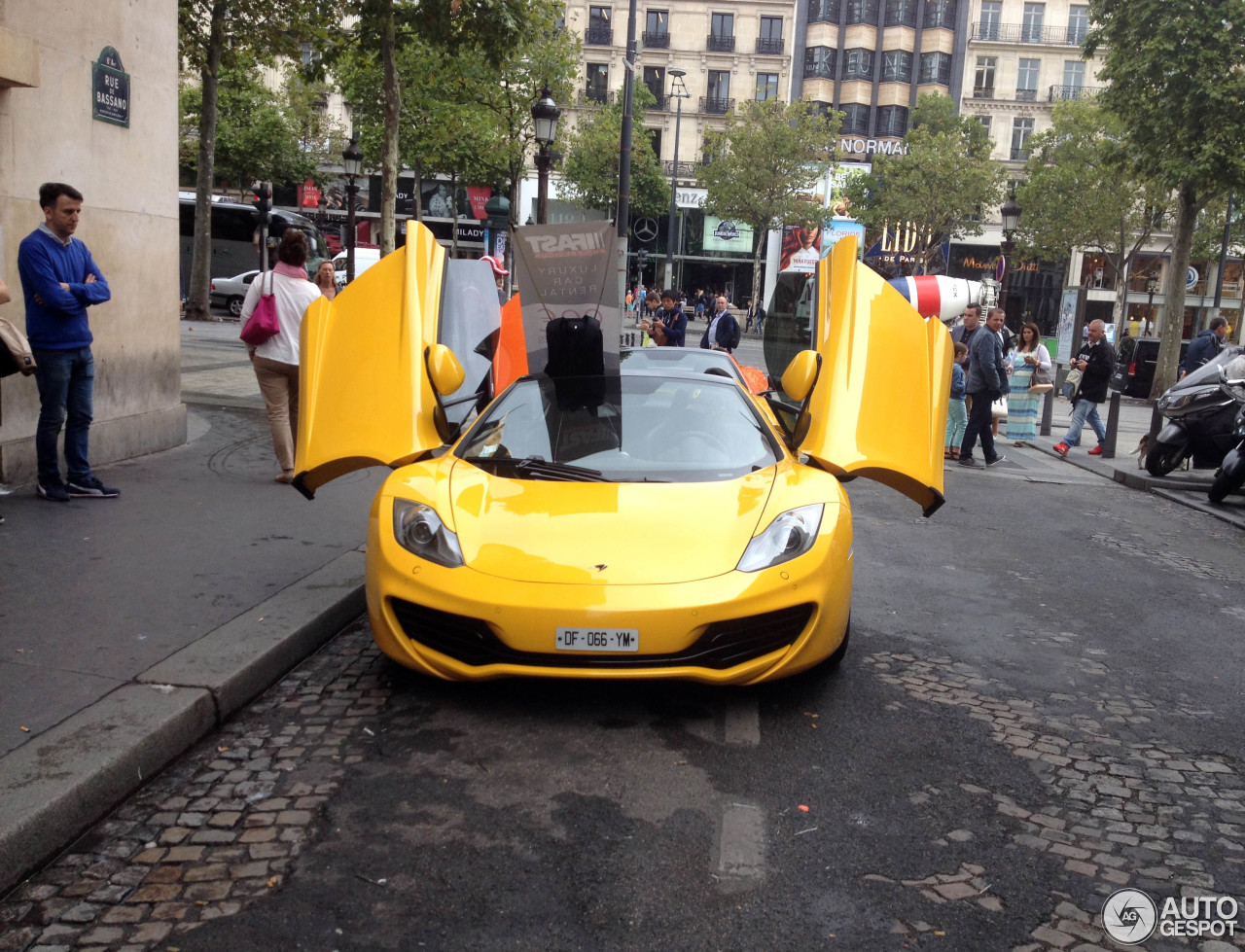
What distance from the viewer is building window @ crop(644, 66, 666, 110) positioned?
56.4 meters

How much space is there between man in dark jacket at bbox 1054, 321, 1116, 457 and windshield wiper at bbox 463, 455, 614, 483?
1114 centimetres

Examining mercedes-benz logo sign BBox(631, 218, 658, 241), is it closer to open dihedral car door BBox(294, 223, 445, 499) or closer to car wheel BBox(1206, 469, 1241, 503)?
car wheel BBox(1206, 469, 1241, 503)

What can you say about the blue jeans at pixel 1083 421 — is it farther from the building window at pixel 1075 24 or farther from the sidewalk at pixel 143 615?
the building window at pixel 1075 24

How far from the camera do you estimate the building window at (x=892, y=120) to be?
56.8 metres

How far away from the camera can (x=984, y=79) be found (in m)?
57.2

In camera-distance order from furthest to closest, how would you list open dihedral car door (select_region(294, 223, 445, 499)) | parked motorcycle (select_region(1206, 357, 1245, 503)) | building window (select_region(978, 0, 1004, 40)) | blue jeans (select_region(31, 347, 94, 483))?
1. building window (select_region(978, 0, 1004, 40))
2. parked motorcycle (select_region(1206, 357, 1245, 503))
3. blue jeans (select_region(31, 347, 94, 483))
4. open dihedral car door (select_region(294, 223, 445, 499))

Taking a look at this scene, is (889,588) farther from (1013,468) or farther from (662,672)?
(1013,468)

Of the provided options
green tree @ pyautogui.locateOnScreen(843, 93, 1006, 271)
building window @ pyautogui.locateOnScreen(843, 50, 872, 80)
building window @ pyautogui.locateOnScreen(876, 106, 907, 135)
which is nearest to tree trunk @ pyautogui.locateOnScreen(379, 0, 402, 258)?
green tree @ pyautogui.locateOnScreen(843, 93, 1006, 271)

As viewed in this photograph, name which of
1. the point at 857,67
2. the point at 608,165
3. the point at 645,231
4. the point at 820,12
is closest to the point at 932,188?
the point at 857,67

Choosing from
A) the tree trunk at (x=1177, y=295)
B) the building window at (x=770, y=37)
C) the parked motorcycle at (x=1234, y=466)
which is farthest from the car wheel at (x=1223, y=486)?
the building window at (x=770, y=37)

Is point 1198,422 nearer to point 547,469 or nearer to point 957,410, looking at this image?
point 957,410

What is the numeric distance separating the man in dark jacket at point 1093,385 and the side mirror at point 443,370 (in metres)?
Result: 11.2

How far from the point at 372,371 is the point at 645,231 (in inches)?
1991

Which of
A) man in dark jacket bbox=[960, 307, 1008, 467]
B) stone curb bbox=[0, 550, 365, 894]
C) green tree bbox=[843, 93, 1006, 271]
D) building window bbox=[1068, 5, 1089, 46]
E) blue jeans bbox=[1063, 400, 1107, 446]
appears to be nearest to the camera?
stone curb bbox=[0, 550, 365, 894]
